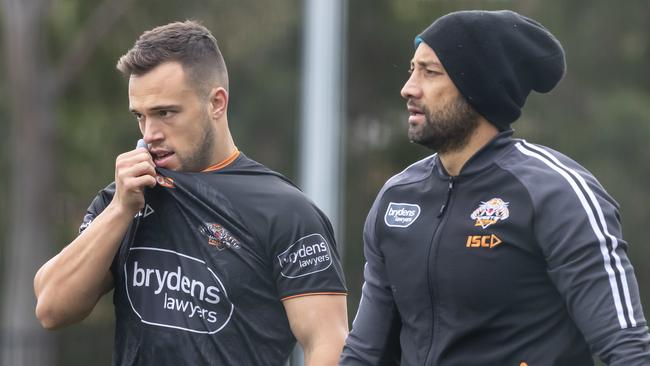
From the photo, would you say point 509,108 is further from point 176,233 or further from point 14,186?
point 14,186

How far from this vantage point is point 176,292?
3943 mm

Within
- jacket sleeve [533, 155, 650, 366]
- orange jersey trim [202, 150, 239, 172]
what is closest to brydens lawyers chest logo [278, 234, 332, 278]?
orange jersey trim [202, 150, 239, 172]

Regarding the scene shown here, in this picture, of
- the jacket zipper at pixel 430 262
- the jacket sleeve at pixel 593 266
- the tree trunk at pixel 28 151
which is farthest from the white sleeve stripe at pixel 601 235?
the tree trunk at pixel 28 151

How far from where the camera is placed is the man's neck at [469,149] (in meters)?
3.72

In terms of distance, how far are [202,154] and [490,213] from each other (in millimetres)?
995

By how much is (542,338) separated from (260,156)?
13.2m

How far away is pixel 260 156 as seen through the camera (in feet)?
54.5

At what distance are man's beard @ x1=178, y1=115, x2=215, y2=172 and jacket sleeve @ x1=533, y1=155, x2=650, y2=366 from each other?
1113 millimetres

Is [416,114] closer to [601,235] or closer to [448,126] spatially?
[448,126]

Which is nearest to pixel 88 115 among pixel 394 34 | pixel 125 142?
pixel 125 142

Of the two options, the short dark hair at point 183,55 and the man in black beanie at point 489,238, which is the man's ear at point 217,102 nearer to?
the short dark hair at point 183,55

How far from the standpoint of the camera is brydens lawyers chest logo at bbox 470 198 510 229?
3.55 metres

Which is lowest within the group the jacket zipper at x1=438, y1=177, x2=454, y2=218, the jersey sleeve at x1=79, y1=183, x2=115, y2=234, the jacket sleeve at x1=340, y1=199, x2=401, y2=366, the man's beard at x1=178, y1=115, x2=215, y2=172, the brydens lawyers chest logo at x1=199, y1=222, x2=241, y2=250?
the jacket sleeve at x1=340, y1=199, x2=401, y2=366

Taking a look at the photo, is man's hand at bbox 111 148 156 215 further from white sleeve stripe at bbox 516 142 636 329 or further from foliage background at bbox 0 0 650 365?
foliage background at bbox 0 0 650 365
